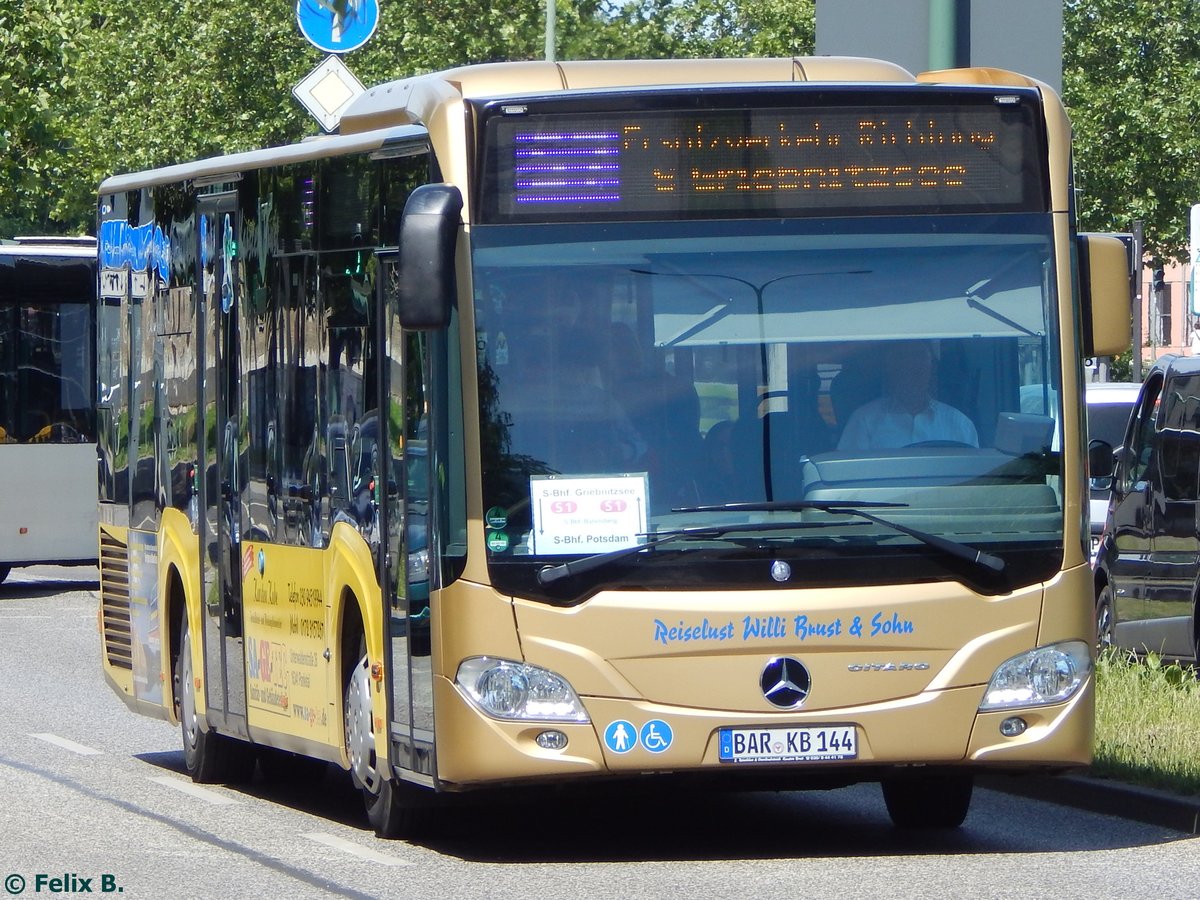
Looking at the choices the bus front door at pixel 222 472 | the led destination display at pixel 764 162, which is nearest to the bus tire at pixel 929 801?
the led destination display at pixel 764 162

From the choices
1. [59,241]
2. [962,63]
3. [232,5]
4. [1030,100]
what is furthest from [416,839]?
[232,5]

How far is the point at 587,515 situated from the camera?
846cm

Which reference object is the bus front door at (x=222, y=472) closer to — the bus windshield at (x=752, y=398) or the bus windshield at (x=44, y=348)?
the bus windshield at (x=752, y=398)

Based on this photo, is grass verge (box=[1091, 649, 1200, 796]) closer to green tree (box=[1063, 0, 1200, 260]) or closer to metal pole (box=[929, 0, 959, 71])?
metal pole (box=[929, 0, 959, 71])

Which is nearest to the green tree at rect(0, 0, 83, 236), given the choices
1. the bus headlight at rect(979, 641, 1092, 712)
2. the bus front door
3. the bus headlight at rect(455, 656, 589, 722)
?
the bus front door

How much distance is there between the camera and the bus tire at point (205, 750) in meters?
11.6

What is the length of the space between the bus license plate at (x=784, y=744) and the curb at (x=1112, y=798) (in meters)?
1.25

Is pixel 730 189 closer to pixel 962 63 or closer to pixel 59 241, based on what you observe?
pixel 962 63

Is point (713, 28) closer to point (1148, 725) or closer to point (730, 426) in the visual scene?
point (1148, 725)

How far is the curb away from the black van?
445cm

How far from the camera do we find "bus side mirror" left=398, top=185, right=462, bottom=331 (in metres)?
8.25

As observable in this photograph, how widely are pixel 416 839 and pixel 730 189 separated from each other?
107 inches

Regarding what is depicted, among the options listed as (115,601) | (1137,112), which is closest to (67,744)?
(115,601)

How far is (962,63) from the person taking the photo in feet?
40.1
